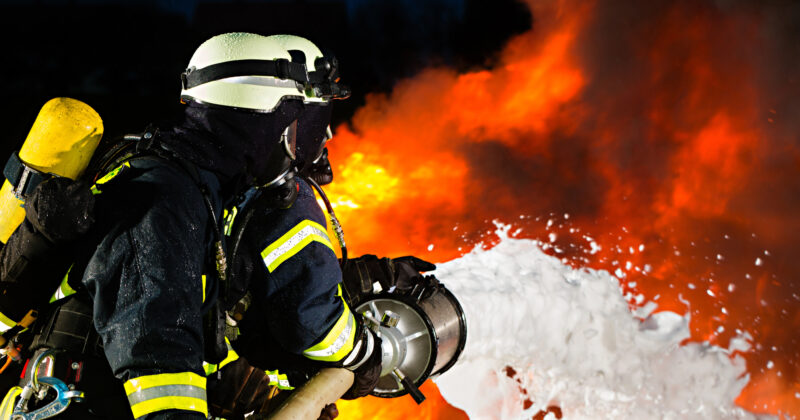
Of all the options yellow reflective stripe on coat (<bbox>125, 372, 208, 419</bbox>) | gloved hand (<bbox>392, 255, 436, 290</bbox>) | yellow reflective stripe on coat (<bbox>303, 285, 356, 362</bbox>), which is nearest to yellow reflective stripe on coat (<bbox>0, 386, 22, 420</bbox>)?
yellow reflective stripe on coat (<bbox>125, 372, 208, 419</bbox>)

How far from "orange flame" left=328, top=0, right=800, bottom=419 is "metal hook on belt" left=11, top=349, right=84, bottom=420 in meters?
3.65

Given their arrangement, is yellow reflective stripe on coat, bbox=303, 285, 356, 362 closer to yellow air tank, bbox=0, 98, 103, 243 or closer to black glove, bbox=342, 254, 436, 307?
black glove, bbox=342, 254, 436, 307

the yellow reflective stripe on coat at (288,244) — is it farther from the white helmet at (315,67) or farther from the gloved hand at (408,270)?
the gloved hand at (408,270)

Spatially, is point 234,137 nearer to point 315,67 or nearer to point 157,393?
point 315,67

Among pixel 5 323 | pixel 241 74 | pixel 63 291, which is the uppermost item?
pixel 241 74

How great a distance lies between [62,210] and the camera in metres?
1.58

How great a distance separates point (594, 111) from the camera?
22.6 feet

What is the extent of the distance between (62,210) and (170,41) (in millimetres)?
15153

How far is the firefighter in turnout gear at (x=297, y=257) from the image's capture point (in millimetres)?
2561

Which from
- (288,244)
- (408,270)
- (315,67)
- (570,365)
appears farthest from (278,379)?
(570,365)

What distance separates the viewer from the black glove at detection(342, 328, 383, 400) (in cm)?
307

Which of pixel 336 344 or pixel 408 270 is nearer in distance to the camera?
pixel 336 344

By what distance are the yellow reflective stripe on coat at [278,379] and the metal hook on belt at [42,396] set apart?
1.59m

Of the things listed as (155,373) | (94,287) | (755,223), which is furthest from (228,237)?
(755,223)
